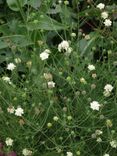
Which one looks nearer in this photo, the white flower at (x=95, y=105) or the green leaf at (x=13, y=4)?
the white flower at (x=95, y=105)

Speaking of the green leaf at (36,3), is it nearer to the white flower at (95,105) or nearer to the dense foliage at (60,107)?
the dense foliage at (60,107)

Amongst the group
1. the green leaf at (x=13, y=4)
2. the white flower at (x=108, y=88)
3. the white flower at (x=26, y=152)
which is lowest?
the white flower at (x=26, y=152)

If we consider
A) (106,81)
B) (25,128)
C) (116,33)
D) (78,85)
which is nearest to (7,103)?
(25,128)

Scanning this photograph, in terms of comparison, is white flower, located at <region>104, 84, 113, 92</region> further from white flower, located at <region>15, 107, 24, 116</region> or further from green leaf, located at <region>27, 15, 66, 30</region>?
green leaf, located at <region>27, 15, 66, 30</region>

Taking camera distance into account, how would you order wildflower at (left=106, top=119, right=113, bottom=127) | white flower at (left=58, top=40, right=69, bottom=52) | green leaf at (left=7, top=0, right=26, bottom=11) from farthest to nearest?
green leaf at (left=7, top=0, right=26, bottom=11) → white flower at (left=58, top=40, right=69, bottom=52) → wildflower at (left=106, top=119, right=113, bottom=127)

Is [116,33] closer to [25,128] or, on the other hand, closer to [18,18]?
[18,18]

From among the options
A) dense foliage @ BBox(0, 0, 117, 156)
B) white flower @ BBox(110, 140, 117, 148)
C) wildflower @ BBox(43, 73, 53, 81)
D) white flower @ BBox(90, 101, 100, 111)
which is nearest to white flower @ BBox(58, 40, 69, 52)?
dense foliage @ BBox(0, 0, 117, 156)

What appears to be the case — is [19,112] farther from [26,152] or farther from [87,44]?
[87,44]

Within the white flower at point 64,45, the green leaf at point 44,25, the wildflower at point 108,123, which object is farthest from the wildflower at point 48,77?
the green leaf at point 44,25

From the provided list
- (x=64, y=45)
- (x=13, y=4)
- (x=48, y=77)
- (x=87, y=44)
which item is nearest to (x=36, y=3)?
(x=13, y=4)

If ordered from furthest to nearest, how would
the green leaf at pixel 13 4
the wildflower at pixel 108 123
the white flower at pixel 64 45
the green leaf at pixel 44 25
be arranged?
the green leaf at pixel 13 4, the green leaf at pixel 44 25, the white flower at pixel 64 45, the wildflower at pixel 108 123

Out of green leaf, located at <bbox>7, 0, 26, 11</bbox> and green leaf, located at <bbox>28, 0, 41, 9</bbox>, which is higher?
green leaf, located at <bbox>28, 0, 41, 9</bbox>
